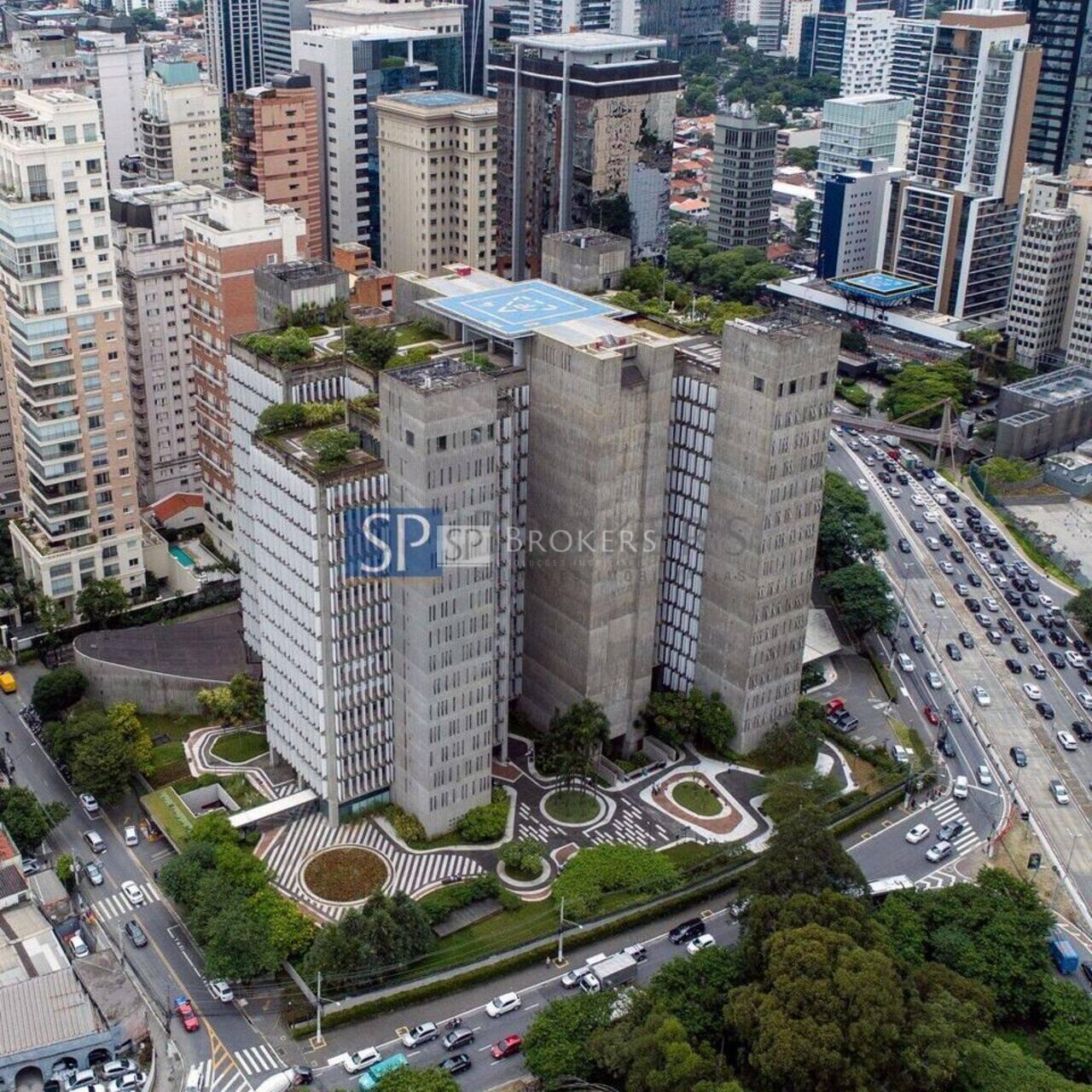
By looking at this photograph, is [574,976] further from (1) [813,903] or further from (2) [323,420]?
(2) [323,420]

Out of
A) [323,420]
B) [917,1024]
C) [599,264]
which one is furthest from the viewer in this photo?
[599,264]

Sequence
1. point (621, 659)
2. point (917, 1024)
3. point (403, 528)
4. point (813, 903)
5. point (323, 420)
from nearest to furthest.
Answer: point (917, 1024) < point (813, 903) < point (403, 528) < point (323, 420) < point (621, 659)

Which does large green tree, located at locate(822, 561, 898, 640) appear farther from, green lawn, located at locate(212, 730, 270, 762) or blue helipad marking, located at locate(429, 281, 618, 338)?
green lawn, located at locate(212, 730, 270, 762)

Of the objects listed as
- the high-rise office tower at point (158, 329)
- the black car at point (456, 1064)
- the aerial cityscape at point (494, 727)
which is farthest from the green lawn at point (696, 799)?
the high-rise office tower at point (158, 329)

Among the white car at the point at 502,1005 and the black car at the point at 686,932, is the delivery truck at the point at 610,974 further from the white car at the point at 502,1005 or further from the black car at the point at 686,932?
the white car at the point at 502,1005

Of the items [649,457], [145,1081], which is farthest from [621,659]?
[145,1081]

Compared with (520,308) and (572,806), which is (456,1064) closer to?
(572,806)
